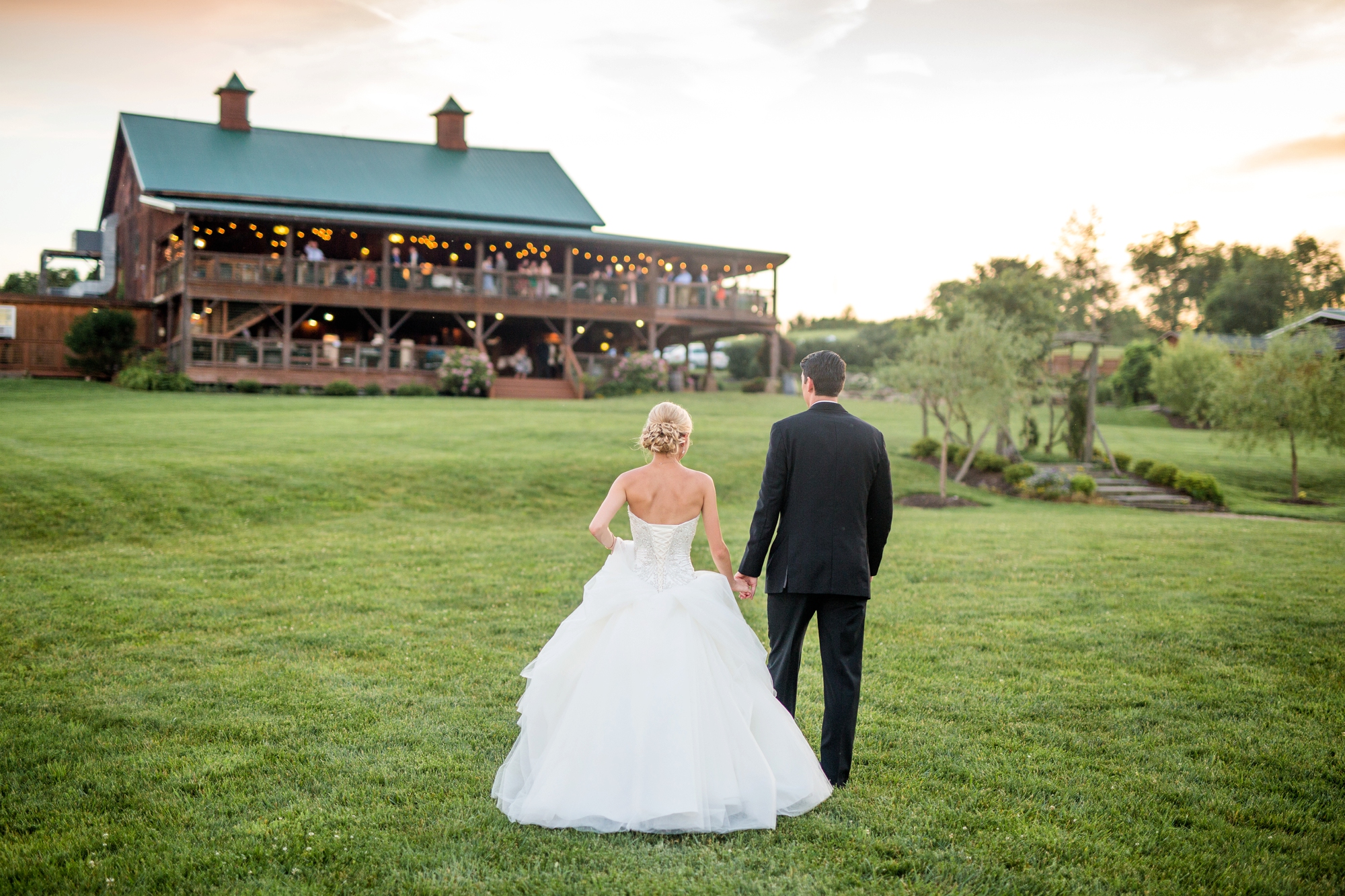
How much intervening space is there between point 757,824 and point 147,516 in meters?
10.7

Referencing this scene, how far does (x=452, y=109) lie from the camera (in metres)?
38.5

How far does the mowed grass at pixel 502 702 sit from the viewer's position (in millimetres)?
3789

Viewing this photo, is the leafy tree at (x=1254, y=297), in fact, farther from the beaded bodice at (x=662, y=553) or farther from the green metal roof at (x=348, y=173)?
the beaded bodice at (x=662, y=553)

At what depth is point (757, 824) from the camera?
4020 millimetres

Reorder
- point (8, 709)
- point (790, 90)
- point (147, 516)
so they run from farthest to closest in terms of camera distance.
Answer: point (790, 90)
point (147, 516)
point (8, 709)

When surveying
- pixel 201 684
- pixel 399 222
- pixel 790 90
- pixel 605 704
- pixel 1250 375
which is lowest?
pixel 201 684

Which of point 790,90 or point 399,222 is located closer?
point 790,90

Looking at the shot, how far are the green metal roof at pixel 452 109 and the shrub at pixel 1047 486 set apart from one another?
30.0m

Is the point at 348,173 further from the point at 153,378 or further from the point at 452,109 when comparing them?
the point at 153,378

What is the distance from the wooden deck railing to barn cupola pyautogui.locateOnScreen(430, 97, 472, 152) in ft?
22.5

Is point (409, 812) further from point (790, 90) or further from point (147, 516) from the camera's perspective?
point (790, 90)

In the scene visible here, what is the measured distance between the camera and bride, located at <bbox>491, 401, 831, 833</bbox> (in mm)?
4023

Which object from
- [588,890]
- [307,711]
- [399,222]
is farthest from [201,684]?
[399,222]

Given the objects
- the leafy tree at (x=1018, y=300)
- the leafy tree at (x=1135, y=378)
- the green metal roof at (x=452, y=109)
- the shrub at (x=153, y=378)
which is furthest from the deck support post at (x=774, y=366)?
the leafy tree at (x=1135, y=378)
